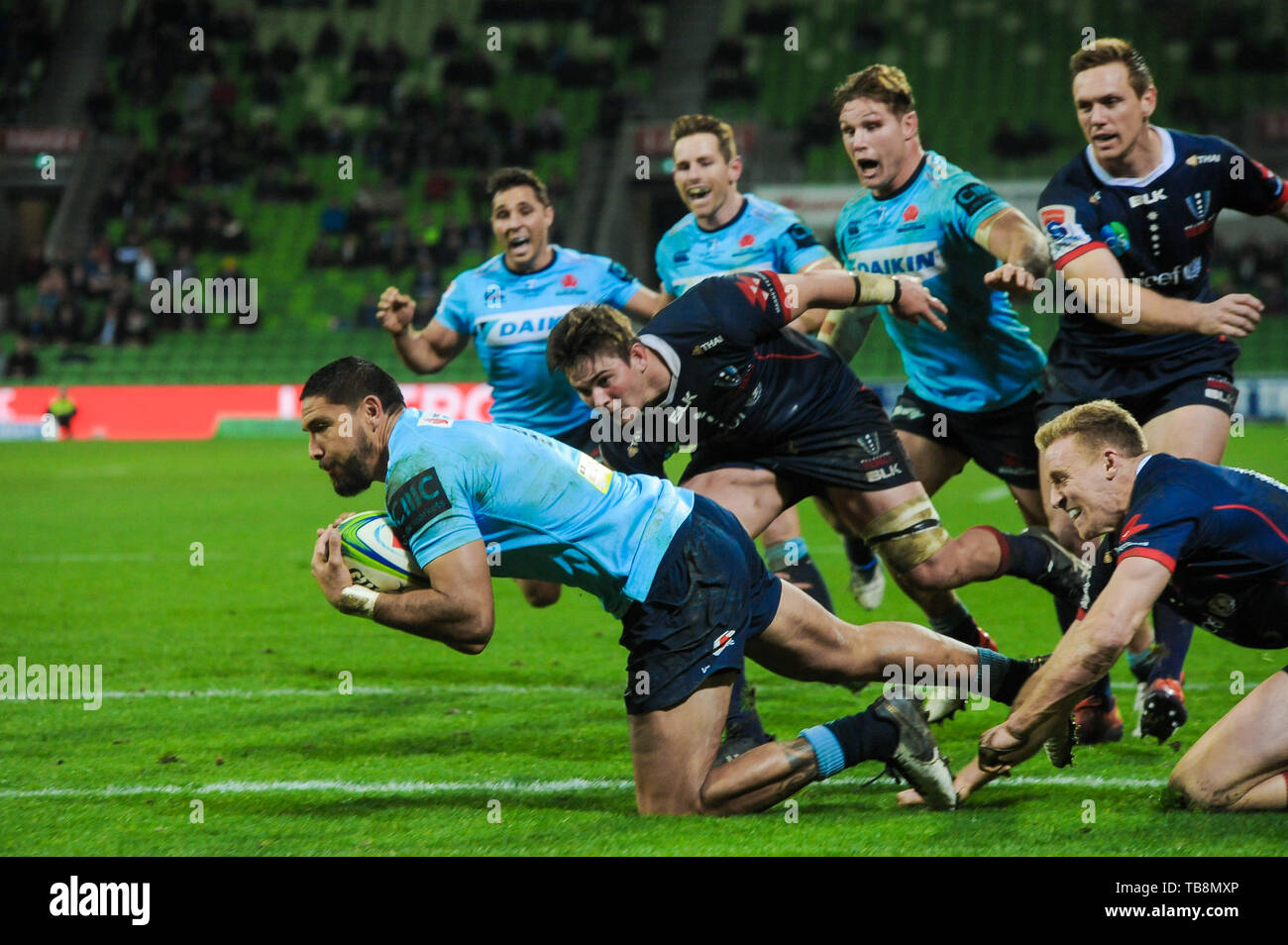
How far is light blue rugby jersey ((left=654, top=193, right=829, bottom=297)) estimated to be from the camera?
290 inches

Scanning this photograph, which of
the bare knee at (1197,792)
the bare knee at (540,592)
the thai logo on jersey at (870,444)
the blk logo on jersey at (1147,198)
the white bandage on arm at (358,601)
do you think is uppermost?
the blk logo on jersey at (1147,198)

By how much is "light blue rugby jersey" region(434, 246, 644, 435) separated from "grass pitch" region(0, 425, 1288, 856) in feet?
4.68

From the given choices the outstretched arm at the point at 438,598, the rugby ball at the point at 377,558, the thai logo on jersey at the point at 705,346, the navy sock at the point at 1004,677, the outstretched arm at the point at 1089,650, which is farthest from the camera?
the thai logo on jersey at the point at 705,346

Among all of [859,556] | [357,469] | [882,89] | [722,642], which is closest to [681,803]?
[722,642]

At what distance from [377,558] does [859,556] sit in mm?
3646

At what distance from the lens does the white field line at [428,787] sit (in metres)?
5.13

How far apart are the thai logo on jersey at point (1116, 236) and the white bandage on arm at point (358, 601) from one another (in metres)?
3.42

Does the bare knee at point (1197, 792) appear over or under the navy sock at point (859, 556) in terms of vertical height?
under

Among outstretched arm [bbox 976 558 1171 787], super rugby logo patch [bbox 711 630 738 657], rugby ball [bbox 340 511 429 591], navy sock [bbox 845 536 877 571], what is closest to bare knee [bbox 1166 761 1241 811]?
outstretched arm [bbox 976 558 1171 787]

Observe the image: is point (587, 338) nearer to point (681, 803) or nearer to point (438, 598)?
point (438, 598)

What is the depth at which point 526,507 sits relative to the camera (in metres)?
4.66

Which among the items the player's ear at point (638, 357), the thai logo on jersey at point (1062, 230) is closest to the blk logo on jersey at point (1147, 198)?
the thai logo on jersey at point (1062, 230)

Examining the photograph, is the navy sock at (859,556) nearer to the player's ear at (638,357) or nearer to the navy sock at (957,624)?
the navy sock at (957,624)
